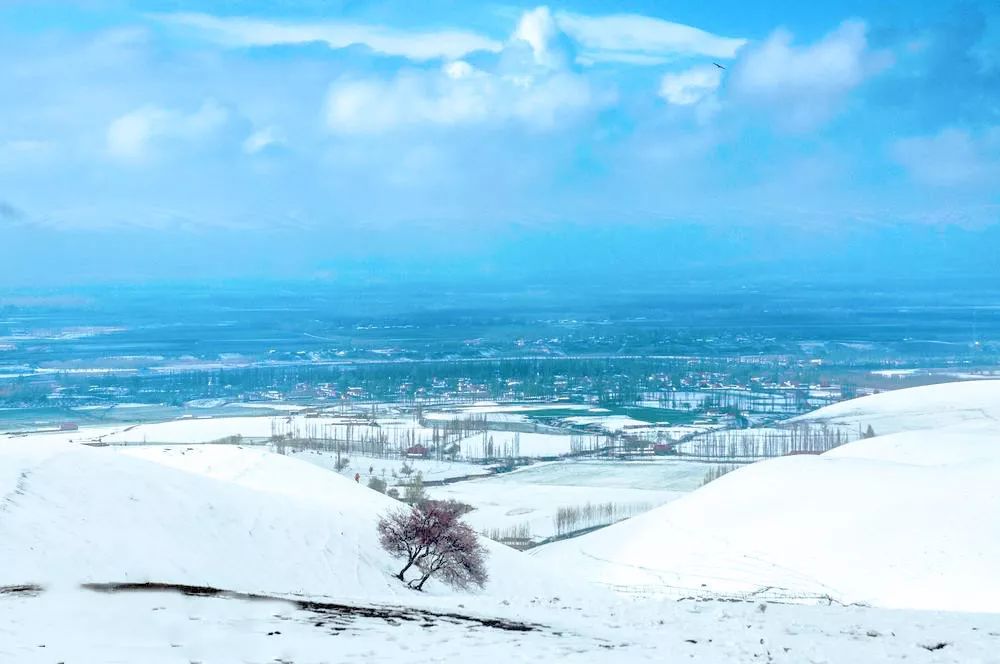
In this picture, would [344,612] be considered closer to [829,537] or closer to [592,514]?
[829,537]

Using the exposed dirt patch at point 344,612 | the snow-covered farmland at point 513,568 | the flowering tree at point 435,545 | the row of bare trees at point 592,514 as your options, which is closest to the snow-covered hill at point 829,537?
the snow-covered farmland at point 513,568

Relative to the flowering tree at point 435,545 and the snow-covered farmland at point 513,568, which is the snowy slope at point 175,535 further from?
the flowering tree at point 435,545

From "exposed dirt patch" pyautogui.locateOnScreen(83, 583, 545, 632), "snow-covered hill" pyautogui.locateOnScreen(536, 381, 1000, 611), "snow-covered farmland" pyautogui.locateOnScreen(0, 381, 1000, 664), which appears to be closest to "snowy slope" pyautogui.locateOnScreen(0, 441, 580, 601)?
"snow-covered farmland" pyautogui.locateOnScreen(0, 381, 1000, 664)

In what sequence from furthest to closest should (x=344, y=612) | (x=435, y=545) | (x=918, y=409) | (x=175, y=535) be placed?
(x=918, y=409) → (x=435, y=545) → (x=175, y=535) → (x=344, y=612)

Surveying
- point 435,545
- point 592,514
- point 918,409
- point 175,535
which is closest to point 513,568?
point 435,545

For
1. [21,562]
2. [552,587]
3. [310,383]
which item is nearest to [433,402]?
[310,383]

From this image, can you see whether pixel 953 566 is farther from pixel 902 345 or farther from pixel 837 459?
pixel 902 345
